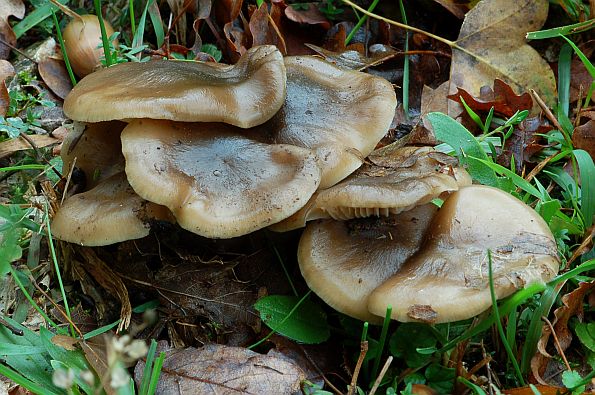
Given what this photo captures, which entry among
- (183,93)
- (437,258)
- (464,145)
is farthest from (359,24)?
(437,258)

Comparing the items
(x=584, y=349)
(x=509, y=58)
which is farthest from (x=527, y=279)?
(x=509, y=58)

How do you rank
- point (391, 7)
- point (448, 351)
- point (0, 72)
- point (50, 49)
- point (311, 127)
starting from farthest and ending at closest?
point (391, 7) < point (50, 49) < point (0, 72) < point (311, 127) < point (448, 351)

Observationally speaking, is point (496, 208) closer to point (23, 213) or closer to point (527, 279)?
point (527, 279)

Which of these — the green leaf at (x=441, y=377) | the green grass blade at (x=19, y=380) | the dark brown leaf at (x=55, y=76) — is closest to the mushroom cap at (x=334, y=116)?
the green leaf at (x=441, y=377)

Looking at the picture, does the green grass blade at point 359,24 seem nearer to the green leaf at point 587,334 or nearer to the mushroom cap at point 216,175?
the mushroom cap at point 216,175

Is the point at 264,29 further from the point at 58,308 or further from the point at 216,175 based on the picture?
the point at 58,308

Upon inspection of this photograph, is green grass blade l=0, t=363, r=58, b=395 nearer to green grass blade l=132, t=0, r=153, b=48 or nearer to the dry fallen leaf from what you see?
the dry fallen leaf
